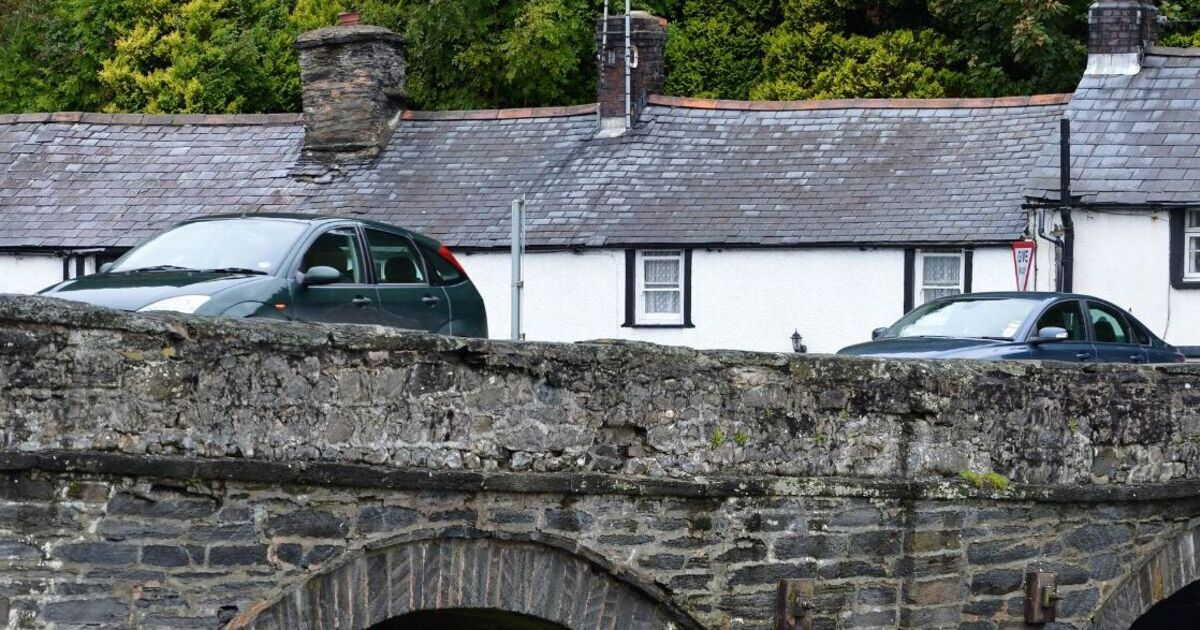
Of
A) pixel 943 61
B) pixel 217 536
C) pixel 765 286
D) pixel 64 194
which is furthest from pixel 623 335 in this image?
pixel 217 536

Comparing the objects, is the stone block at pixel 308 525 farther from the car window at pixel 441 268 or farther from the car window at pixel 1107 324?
the car window at pixel 1107 324

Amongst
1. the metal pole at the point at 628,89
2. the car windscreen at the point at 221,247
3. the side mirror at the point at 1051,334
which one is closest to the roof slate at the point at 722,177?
the metal pole at the point at 628,89

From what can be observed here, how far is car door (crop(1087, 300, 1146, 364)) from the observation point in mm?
17047

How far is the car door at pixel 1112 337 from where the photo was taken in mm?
17047

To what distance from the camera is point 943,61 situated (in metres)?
37.4

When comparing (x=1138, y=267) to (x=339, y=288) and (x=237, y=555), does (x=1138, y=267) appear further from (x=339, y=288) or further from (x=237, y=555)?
(x=237, y=555)

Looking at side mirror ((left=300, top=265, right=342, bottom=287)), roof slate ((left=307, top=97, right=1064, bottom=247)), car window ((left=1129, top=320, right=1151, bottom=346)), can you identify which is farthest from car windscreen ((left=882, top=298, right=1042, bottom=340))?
roof slate ((left=307, top=97, right=1064, bottom=247))

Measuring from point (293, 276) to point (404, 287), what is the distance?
51.7 inches

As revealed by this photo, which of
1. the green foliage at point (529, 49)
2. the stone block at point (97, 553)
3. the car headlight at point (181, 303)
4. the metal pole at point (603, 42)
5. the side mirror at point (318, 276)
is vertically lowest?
the stone block at point (97, 553)

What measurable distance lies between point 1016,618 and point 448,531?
13.4ft

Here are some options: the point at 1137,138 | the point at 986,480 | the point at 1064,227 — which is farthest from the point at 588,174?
the point at 986,480

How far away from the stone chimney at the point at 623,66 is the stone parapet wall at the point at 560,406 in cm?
1790

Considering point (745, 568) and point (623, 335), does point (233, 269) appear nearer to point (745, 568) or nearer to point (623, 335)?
point (745, 568)

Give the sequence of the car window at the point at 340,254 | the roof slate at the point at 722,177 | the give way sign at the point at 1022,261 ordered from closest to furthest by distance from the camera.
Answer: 1. the car window at the point at 340,254
2. the give way sign at the point at 1022,261
3. the roof slate at the point at 722,177
